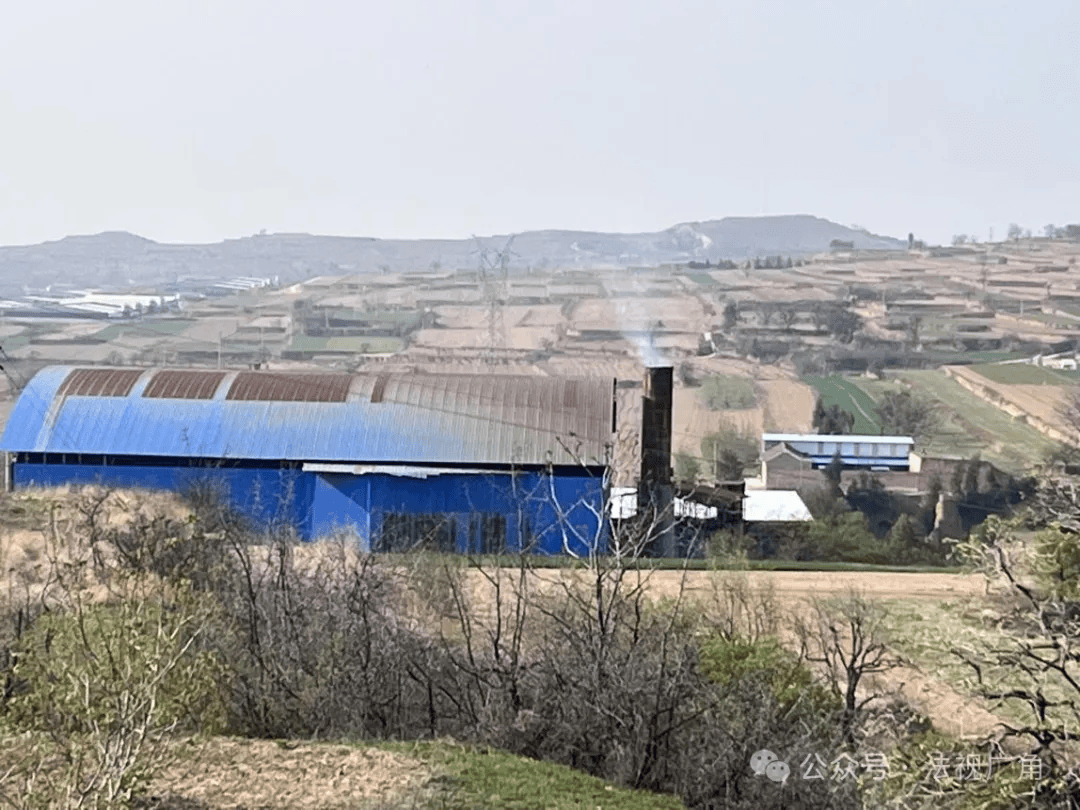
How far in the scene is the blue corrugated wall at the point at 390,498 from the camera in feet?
80.3

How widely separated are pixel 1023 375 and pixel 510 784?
5251cm

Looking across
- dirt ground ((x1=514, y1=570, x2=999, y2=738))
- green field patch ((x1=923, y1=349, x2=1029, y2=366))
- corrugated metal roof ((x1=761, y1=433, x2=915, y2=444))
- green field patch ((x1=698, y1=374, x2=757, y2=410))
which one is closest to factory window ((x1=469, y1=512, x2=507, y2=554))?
dirt ground ((x1=514, y1=570, x2=999, y2=738))

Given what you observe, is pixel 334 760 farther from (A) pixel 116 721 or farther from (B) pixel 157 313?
(B) pixel 157 313

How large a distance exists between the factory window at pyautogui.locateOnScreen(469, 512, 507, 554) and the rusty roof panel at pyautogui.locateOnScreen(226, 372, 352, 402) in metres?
4.71

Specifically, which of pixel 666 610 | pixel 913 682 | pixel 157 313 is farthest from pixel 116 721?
pixel 157 313

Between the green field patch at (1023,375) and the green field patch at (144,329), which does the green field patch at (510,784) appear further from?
the green field patch at (144,329)

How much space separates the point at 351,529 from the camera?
80.2 feet

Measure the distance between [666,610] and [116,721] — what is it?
32.7 feet

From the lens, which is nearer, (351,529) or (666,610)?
(666,610)

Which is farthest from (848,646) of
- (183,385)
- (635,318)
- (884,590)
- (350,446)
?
(635,318)

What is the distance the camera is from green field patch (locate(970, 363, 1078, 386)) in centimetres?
5466

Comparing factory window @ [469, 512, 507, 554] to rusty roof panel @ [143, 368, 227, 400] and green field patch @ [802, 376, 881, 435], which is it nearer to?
rusty roof panel @ [143, 368, 227, 400]

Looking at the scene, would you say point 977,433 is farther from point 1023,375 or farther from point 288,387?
point 288,387

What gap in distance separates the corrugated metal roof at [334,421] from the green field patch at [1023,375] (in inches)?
1345
